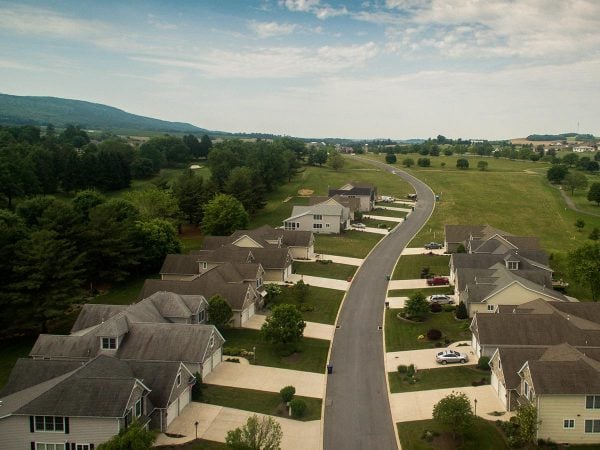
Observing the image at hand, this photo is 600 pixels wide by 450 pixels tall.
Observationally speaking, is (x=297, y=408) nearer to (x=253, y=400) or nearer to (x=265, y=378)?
(x=253, y=400)

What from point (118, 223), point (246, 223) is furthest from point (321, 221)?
point (118, 223)

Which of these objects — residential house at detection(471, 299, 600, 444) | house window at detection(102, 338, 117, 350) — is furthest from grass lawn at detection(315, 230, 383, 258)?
house window at detection(102, 338, 117, 350)

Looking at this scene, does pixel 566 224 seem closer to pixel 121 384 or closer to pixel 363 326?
pixel 363 326

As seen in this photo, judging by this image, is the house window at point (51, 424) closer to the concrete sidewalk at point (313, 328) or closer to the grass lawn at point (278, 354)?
the grass lawn at point (278, 354)

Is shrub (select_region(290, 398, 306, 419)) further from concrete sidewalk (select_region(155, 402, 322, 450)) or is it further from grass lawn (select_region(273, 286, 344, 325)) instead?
grass lawn (select_region(273, 286, 344, 325))

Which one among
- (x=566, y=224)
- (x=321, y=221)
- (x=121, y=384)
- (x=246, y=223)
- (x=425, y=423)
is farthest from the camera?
(x=566, y=224)

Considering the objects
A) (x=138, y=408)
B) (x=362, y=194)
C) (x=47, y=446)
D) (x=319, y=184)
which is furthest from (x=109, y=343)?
(x=319, y=184)
